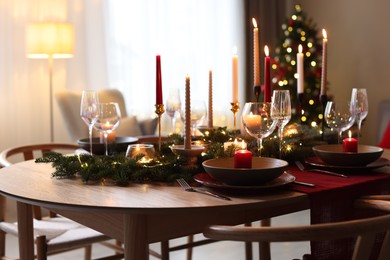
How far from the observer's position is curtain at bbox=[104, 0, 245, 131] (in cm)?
516

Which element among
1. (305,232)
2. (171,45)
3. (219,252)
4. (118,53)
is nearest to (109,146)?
(305,232)

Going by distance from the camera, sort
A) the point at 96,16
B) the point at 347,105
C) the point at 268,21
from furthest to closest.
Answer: the point at 268,21 → the point at 96,16 → the point at 347,105

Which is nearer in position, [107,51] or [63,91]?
[63,91]

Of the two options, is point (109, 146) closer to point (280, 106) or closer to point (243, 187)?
point (280, 106)

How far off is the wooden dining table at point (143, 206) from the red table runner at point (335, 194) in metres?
0.06

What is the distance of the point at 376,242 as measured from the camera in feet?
6.52

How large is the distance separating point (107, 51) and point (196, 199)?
361 cm

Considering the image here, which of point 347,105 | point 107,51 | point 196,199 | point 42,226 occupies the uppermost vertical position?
point 107,51

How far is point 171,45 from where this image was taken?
5438mm

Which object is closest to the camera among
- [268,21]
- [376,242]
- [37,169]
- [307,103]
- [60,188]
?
[60,188]

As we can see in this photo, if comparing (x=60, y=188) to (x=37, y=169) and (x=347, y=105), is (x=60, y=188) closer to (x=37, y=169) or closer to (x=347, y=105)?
(x=37, y=169)

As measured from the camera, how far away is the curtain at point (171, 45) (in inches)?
203

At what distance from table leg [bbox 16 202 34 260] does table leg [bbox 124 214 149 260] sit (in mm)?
667

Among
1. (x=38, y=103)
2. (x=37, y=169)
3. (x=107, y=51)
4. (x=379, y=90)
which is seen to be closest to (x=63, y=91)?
(x=38, y=103)
